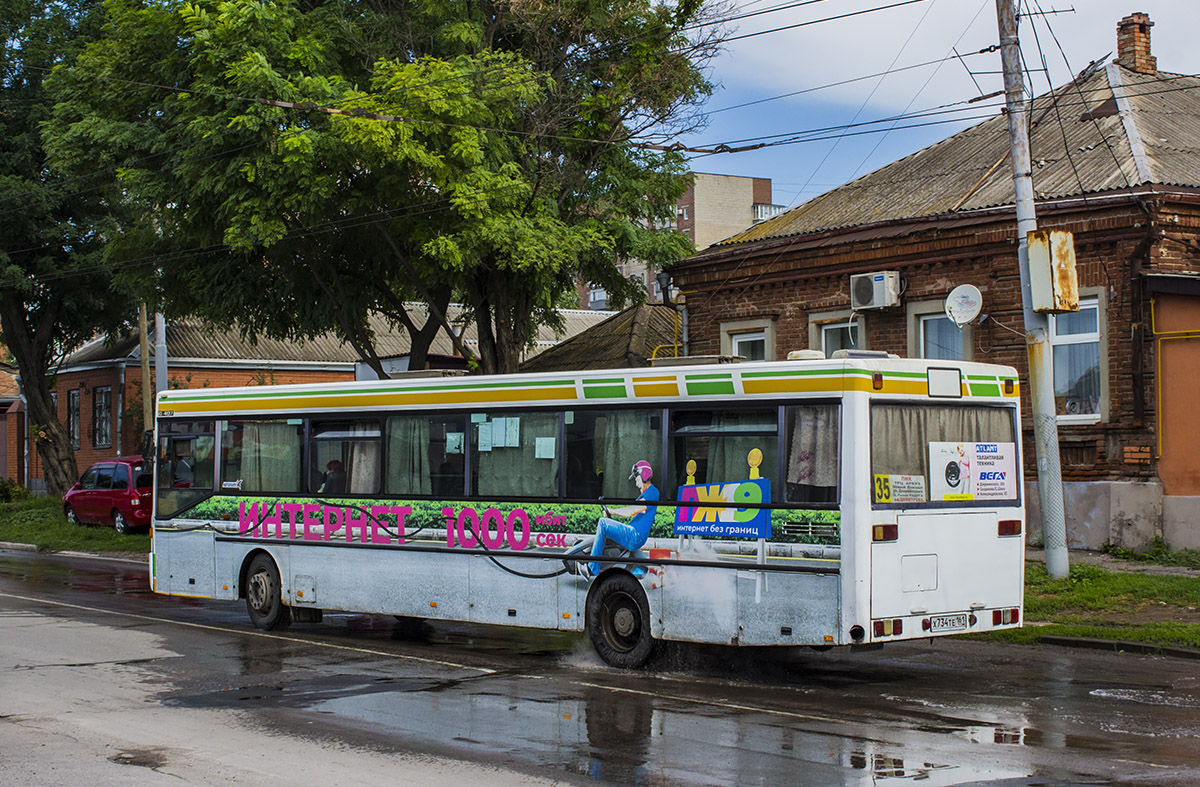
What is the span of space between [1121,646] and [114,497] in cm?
2495

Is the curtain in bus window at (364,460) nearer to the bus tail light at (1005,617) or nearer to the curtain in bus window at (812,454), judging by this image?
the curtain in bus window at (812,454)

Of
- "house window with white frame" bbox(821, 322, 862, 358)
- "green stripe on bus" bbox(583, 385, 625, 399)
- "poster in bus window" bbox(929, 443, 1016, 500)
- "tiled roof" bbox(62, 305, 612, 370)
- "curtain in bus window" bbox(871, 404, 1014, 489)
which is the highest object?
"tiled roof" bbox(62, 305, 612, 370)

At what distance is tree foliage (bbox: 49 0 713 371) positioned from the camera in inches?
776

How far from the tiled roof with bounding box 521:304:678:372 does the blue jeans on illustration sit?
48.9ft

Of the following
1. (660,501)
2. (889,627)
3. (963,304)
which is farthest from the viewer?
(963,304)

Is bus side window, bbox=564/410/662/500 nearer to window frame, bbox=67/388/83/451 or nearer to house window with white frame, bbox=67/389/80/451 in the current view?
window frame, bbox=67/388/83/451

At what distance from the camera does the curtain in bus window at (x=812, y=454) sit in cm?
1028

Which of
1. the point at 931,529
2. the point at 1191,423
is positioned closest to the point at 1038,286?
the point at 1191,423

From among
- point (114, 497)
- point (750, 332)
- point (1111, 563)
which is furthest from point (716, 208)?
point (1111, 563)

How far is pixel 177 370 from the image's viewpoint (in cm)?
4175

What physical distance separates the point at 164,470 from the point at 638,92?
35.0 ft

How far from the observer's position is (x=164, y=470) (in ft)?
52.3

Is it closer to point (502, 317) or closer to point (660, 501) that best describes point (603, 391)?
point (660, 501)

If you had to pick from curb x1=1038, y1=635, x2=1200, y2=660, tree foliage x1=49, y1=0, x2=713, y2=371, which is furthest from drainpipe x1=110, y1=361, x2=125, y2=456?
curb x1=1038, y1=635, x2=1200, y2=660
